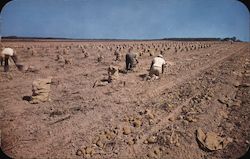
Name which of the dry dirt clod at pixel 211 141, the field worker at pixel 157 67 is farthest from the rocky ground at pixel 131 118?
the field worker at pixel 157 67

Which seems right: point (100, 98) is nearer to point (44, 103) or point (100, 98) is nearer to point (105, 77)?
point (44, 103)

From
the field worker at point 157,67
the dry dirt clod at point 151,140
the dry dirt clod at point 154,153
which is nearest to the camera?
the dry dirt clod at point 154,153

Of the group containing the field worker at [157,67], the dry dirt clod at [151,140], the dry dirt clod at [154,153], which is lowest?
the dry dirt clod at [154,153]

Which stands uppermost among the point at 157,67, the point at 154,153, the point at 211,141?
the point at 157,67

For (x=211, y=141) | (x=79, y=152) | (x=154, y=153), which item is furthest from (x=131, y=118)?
(x=211, y=141)

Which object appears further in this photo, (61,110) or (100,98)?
(100,98)

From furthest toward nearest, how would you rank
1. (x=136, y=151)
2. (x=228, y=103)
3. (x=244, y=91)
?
(x=244, y=91) → (x=228, y=103) → (x=136, y=151)

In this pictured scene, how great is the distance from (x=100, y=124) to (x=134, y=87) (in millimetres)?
1684

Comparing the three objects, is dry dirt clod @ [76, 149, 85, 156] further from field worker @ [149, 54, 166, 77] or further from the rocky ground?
field worker @ [149, 54, 166, 77]

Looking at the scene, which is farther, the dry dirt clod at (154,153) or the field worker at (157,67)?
the field worker at (157,67)

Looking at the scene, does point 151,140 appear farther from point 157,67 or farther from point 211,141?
point 157,67

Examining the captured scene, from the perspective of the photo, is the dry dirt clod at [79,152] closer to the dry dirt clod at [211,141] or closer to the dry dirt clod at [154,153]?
the dry dirt clod at [154,153]

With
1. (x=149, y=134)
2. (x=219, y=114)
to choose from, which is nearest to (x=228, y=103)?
(x=219, y=114)

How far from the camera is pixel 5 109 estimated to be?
411cm
